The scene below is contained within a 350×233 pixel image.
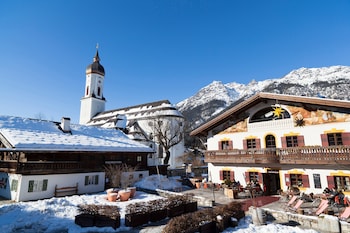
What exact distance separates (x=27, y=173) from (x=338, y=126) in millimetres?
23769

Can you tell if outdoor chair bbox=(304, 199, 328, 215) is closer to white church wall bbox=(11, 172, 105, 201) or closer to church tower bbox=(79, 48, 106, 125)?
white church wall bbox=(11, 172, 105, 201)

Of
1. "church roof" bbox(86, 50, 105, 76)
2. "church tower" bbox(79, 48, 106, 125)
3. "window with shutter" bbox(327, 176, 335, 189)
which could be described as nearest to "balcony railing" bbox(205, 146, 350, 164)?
"window with shutter" bbox(327, 176, 335, 189)

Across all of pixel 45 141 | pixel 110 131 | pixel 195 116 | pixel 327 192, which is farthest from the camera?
pixel 195 116

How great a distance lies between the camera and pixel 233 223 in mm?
10750

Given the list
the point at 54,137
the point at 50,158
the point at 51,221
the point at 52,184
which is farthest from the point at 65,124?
the point at 51,221

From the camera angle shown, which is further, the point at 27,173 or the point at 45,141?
the point at 45,141

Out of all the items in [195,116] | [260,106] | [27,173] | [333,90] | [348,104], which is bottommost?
[27,173]

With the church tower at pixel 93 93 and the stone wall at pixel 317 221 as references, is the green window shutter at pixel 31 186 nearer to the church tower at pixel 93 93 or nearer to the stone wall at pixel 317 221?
the stone wall at pixel 317 221

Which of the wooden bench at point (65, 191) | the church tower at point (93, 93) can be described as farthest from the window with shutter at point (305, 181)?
the church tower at point (93, 93)

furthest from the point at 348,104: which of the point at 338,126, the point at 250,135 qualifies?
the point at 250,135

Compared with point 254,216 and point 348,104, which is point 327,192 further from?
point 254,216

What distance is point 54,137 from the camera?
66.2 feet

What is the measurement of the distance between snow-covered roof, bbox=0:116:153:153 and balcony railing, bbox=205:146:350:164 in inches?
395

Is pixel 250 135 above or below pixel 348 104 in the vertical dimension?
below
